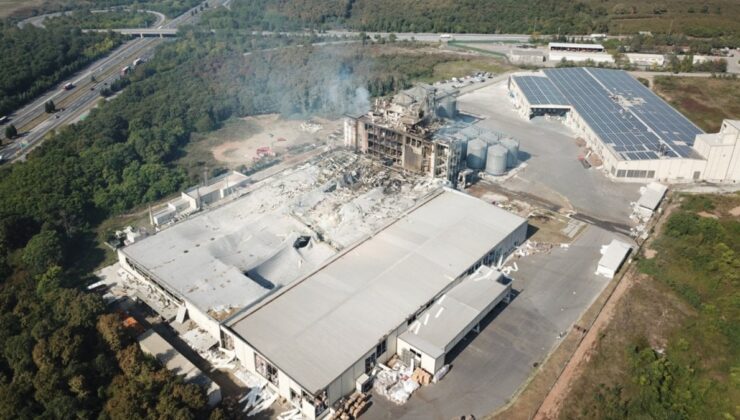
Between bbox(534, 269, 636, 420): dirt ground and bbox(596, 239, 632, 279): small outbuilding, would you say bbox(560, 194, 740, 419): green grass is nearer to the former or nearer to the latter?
bbox(534, 269, 636, 420): dirt ground

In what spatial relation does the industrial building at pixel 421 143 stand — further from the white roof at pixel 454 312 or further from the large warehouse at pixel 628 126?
the white roof at pixel 454 312

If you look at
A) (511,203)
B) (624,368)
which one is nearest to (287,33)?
(511,203)

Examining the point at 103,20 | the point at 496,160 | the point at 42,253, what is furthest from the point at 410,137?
the point at 103,20

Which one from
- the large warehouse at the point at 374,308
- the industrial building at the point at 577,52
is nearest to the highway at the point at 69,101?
the large warehouse at the point at 374,308

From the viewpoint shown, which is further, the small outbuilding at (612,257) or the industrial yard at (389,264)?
the small outbuilding at (612,257)

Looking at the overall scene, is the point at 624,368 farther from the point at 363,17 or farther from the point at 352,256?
the point at 363,17

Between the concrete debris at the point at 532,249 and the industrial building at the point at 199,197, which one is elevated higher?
the industrial building at the point at 199,197

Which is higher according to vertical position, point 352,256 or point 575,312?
point 352,256
